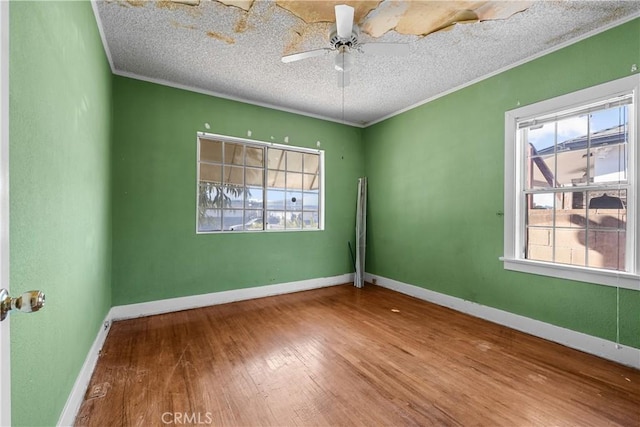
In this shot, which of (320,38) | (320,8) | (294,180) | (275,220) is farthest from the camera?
(294,180)

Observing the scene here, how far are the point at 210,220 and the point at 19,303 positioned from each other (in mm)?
3106

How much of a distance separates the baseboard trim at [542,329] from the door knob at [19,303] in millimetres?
3573

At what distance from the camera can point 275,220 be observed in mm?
4156

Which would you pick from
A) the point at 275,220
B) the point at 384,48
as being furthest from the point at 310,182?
the point at 384,48

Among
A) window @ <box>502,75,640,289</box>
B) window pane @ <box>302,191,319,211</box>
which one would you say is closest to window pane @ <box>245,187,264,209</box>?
window pane @ <box>302,191,319,211</box>

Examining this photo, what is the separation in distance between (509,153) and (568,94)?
66 centimetres

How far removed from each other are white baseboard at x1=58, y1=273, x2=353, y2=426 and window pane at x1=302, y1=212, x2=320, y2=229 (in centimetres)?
86

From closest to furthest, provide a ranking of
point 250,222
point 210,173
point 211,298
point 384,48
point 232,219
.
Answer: point 384,48
point 211,298
point 210,173
point 232,219
point 250,222

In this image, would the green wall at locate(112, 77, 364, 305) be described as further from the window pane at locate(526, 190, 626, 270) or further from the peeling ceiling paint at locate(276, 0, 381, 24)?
the window pane at locate(526, 190, 626, 270)

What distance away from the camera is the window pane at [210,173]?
3.63m

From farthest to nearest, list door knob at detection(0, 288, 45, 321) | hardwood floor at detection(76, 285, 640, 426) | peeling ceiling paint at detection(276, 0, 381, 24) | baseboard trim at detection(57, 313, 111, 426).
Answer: peeling ceiling paint at detection(276, 0, 381, 24) → hardwood floor at detection(76, 285, 640, 426) → baseboard trim at detection(57, 313, 111, 426) → door knob at detection(0, 288, 45, 321)

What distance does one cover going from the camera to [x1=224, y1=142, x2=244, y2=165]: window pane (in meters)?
3.79

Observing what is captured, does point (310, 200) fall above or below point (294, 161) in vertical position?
below

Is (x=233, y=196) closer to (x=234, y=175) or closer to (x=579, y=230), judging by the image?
(x=234, y=175)
